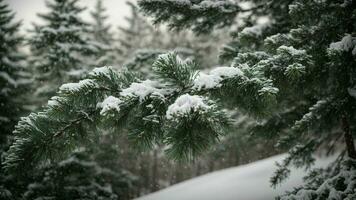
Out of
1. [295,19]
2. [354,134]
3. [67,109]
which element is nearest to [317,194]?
[354,134]

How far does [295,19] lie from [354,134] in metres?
2.25

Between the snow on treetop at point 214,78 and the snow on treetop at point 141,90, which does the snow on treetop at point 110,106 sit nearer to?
the snow on treetop at point 141,90

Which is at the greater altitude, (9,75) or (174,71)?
(9,75)

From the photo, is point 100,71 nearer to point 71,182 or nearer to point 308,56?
point 308,56

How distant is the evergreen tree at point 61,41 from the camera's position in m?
12.1

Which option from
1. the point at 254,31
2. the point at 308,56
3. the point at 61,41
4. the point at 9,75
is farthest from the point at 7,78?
the point at 308,56

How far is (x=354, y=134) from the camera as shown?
15.3 ft

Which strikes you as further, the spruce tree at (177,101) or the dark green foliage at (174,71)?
the dark green foliage at (174,71)

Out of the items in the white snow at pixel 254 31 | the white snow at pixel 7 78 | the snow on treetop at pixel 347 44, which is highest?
the white snow at pixel 7 78

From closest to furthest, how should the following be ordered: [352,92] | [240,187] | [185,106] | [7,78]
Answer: [185,106] < [352,92] < [240,187] < [7,78]

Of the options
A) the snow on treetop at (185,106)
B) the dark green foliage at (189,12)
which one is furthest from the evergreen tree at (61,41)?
the snow on treetop at (185,106)

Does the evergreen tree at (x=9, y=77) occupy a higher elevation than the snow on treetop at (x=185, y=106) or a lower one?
higher

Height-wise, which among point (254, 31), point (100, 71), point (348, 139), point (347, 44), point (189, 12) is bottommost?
point (348, 139)

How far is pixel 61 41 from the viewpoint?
12547 millimetres
